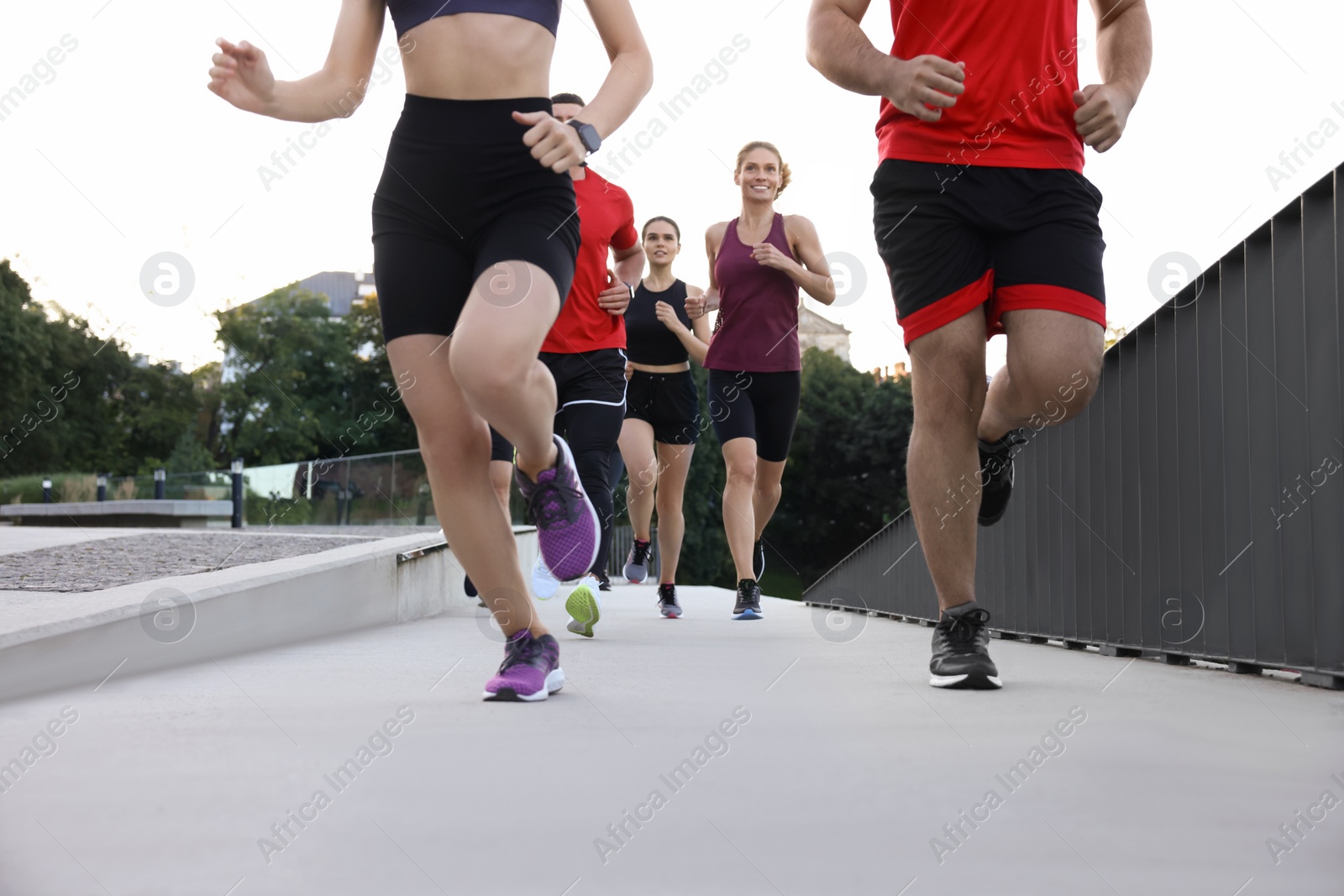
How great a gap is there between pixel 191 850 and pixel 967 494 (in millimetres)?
2193

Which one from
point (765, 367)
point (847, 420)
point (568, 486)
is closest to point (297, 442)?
point (847, 420)

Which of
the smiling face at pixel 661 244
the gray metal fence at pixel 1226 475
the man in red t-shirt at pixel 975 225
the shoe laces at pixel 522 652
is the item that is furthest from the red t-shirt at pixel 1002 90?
Result: the smiling face at pixel 661 244

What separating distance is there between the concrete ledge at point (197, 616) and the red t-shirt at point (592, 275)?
1.23 metres

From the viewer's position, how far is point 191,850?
1406mm

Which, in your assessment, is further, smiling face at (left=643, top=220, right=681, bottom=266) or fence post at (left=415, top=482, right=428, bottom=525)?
fence post at (left=415, top=482, right=428, bottom=525)

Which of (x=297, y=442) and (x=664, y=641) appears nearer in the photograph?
(x=664, y=641)

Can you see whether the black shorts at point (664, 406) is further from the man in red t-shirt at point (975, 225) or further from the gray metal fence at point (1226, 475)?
the man in red t-shirt at point (975, 225)

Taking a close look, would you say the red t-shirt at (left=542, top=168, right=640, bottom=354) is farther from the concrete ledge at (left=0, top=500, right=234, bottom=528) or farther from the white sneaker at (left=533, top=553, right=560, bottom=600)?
the concrete ledge at (left=0, top=500, right=234, bottom=528)

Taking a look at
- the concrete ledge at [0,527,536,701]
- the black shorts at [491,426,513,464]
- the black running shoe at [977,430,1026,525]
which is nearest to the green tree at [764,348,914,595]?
the black shorts at [491,426,513,464]

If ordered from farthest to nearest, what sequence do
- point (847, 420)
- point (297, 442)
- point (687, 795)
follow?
point (847, 420)
point (297, 442)
point (687, 795)

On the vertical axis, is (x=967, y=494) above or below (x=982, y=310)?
below

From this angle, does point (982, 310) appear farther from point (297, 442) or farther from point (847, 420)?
point (847, 420)

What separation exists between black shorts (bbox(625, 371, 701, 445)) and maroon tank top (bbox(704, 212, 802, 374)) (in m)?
0.56

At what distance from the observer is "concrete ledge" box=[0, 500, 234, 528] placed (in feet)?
74.9
